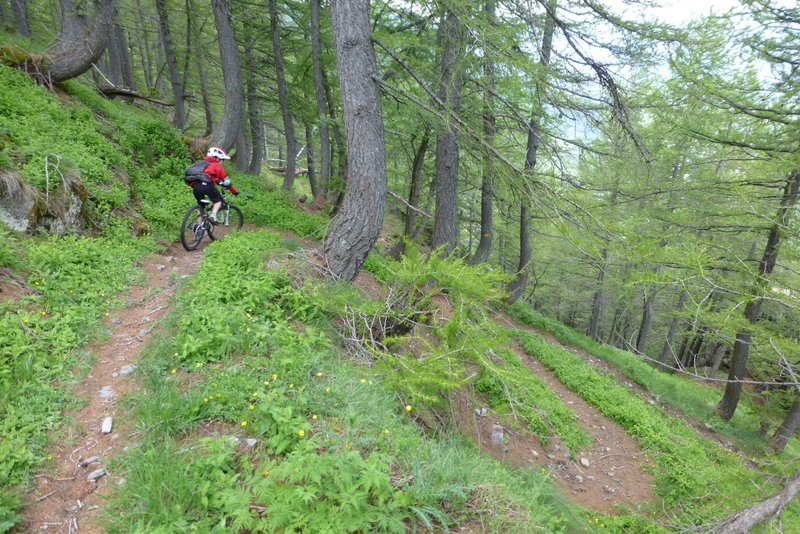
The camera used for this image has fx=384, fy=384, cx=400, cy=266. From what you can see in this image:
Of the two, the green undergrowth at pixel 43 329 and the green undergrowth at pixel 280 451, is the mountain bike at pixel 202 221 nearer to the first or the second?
the green undergrowth at pixel 43 329

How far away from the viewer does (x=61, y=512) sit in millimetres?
2660

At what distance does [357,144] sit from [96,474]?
4.56m

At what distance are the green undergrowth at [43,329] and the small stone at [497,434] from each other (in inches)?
210

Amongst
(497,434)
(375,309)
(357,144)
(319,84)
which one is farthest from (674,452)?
(319,84)

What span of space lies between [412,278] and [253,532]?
365cm

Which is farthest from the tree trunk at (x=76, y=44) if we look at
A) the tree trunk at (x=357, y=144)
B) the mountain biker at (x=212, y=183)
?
the tree trunk at (x=357, y=144)

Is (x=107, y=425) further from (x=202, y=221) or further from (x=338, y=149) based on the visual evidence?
(x=338, y=149)

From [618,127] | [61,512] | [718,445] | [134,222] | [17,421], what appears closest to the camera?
[61,512]

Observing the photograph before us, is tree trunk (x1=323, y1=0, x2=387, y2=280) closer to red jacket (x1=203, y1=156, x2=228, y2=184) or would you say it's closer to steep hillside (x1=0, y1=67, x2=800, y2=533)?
steep hillside (x1=0, y1=67, x2=800, y2=533)

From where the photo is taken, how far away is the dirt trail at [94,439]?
2635 millimetres

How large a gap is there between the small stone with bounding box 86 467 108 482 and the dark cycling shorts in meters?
5.58

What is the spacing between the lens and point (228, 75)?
10.5m

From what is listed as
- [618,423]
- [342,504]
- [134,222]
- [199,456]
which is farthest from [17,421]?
[618,423]

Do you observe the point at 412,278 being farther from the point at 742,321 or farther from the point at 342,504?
the point at 742,321
